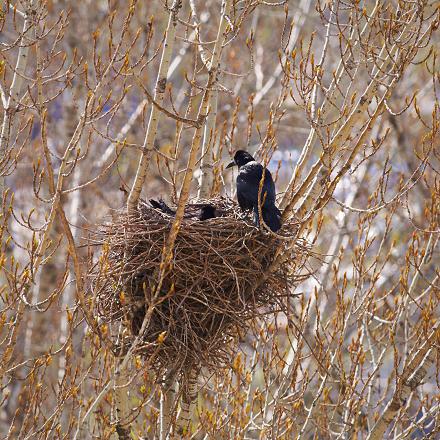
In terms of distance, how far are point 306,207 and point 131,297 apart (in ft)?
4.17

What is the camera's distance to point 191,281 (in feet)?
16.9

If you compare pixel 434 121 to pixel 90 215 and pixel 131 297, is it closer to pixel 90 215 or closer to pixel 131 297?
pixel 131 297

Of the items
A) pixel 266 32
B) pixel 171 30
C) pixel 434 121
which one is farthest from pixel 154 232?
pixel 266 32

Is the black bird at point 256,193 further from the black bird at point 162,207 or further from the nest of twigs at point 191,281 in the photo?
the black bird at point 162,207

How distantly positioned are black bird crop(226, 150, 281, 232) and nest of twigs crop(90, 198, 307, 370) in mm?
104

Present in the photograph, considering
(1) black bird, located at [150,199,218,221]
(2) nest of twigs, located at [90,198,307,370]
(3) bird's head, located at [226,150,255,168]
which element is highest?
(3) bird's head, located at [226,150,255,168]

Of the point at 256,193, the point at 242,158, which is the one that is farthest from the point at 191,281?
the point at 242,158

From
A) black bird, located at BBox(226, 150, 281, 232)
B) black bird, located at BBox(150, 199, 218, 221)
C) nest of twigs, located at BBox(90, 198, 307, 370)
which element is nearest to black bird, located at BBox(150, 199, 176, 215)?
black bird, located at BBox(150, 199, 218, 221)

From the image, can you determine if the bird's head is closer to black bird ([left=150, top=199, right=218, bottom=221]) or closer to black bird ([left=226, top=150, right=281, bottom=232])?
black bird ([left=226, top=150, right=281, bottom=232])

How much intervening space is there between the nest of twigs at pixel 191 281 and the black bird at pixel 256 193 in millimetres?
104

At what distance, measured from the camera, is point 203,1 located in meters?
11.4

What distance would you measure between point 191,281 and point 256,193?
831 mm

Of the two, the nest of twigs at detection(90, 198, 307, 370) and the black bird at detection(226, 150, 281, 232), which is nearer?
the nest of twigs at detection(90, 198, 307, 370)

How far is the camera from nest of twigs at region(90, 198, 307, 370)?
201 inches
